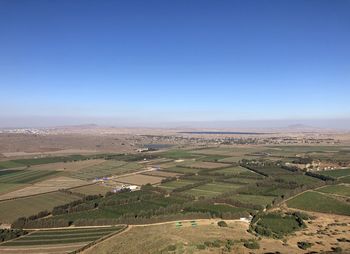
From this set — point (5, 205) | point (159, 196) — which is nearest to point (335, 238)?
point (159, 196)

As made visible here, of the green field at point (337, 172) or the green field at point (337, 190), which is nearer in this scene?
the green field at point (337, 190)

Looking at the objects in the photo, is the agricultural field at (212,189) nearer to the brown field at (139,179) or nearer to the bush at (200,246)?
the brown field at (139,179)

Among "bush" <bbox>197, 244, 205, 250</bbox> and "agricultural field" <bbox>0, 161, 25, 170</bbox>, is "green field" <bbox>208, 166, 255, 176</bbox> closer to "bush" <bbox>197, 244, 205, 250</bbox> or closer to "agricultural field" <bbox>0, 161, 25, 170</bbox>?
"bush" <bbox>197, 244, 205, 250</bbox>

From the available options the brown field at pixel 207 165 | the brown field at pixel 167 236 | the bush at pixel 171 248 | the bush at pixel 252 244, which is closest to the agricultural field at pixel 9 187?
the brown field at pixel 167 236

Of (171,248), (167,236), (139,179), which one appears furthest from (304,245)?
(139,179)

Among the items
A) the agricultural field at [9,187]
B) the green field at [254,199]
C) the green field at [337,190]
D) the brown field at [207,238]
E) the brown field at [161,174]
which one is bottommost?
the brown field at [207,238]

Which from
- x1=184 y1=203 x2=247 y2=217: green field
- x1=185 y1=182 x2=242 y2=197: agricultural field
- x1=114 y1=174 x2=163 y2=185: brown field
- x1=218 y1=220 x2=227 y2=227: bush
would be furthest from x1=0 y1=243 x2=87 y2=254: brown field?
x1=114 y1=174 x2=163 y2=185: brown field

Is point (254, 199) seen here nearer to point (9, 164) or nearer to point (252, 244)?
point (252, 244)

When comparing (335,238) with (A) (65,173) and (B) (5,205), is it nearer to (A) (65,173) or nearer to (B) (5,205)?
(B) (5,205)
